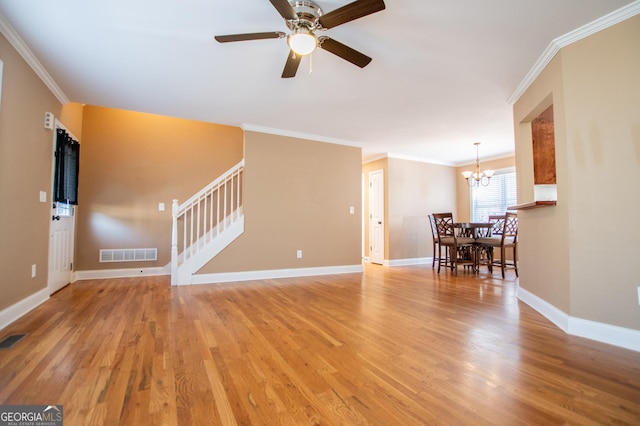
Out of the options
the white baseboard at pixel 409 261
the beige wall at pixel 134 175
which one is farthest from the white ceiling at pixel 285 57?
the white baseboard at pixel 409 261

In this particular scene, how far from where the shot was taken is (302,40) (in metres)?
2.05

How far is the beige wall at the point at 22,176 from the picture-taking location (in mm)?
2459

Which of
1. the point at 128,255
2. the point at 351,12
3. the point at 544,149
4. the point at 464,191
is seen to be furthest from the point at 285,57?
the point at 464,191

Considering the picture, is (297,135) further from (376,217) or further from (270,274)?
(376,217)

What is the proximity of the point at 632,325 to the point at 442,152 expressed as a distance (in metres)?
4.84

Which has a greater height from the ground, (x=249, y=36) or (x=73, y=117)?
(x=73, y=117)

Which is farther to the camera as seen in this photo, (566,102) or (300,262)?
(300,262)

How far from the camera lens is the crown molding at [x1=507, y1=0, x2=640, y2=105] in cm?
212

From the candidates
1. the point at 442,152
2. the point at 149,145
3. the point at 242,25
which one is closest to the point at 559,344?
the point at 242,25

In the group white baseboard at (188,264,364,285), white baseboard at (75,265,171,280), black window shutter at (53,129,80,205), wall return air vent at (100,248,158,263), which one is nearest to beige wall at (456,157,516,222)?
white baseboard at (188,264,364,285)

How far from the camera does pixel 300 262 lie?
4992 millimetres

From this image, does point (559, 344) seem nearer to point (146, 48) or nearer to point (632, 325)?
point (632, 325)

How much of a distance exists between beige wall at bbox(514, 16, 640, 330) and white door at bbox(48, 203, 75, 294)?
545cm

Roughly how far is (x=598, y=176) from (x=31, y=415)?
12.6 feet
